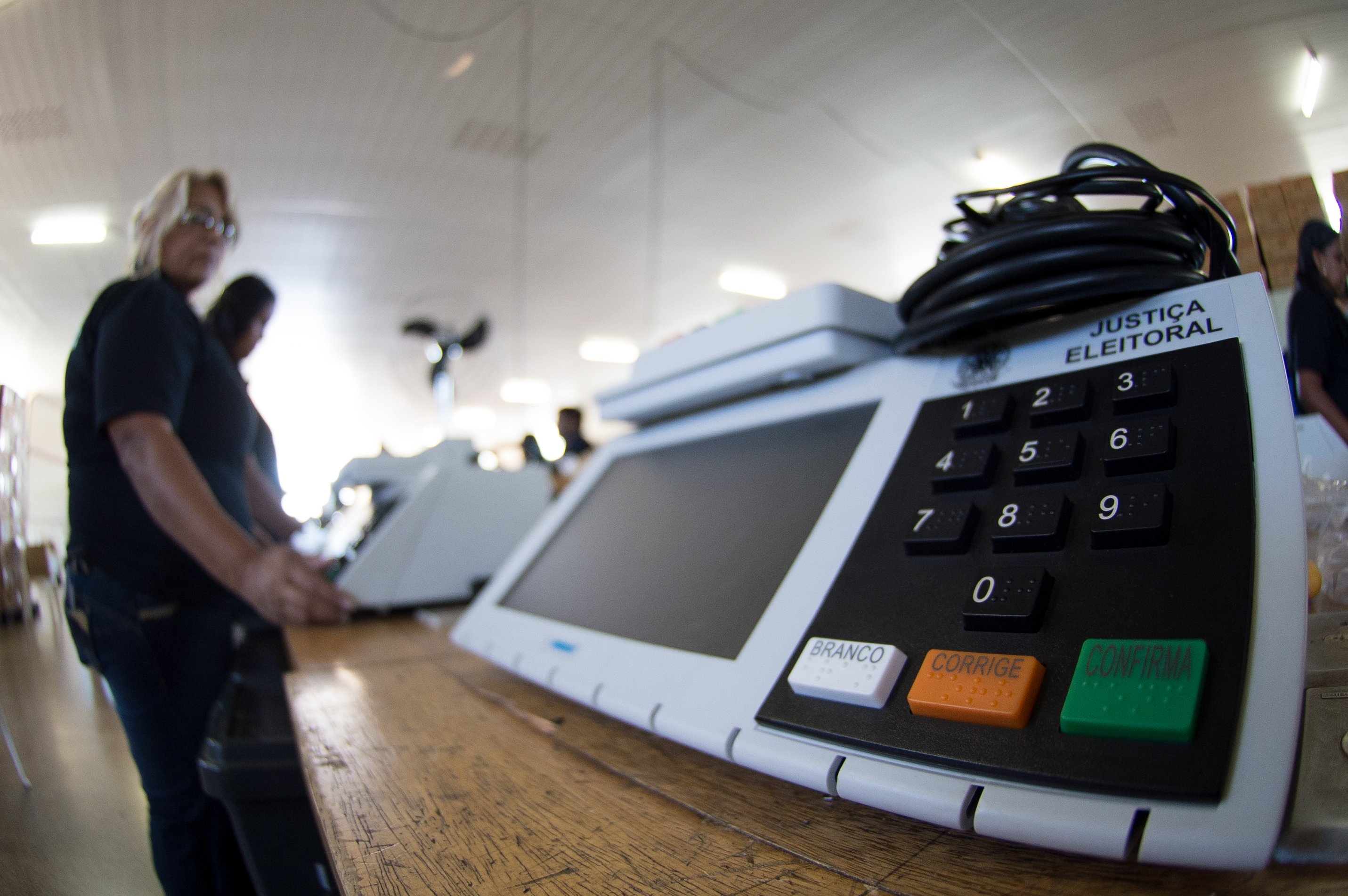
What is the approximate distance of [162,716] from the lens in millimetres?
557

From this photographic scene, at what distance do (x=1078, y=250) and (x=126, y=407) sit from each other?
77cm

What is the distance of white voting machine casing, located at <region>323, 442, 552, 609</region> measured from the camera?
1.22m

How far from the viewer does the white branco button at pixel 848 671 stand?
0.99 ft

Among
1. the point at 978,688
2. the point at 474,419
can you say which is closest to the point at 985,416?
the point at 978,688

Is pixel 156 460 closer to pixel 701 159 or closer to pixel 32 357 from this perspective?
pixel 32 357

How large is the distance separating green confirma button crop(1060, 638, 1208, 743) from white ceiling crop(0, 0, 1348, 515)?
0.31 m

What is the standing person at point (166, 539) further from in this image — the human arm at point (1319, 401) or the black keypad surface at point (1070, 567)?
the human arm at point (1319, 401)

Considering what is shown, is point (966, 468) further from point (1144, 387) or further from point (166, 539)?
point (166, 539)

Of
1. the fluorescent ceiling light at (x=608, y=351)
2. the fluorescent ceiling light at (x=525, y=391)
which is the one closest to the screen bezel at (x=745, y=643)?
the fluorescent ceiling light at (x=608, y=351)

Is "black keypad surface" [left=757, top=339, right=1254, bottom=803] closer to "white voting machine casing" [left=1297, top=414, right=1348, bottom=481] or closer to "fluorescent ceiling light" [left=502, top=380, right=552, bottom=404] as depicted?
"white voting machine casing" [left=1297, top=414, right=1348, bottom=481]

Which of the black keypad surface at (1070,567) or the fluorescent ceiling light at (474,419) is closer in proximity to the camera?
the black keypad surface at (1070,567)

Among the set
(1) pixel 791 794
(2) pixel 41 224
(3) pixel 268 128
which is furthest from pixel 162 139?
(3) pixel 268 128

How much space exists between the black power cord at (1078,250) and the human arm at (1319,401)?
7 centimetres

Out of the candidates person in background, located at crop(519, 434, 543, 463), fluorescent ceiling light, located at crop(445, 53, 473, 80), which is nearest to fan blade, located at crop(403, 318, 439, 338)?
person in background, located at crop(519, 434, 543, 463)
